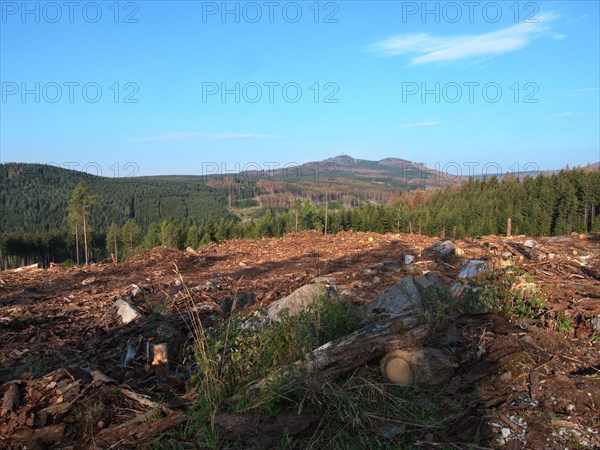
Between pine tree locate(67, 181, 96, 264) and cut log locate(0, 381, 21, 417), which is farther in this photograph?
pine tree locate(67, 181, 96, 264)

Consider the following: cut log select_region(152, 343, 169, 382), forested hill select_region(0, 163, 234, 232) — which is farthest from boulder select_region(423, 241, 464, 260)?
forested hill select_region(0, 163, 234, 232)

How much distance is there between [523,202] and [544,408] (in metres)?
76.5

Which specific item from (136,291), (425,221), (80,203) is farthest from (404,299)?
(425,221)

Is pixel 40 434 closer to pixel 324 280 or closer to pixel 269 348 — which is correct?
pixel 269 348

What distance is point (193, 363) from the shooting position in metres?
4.11

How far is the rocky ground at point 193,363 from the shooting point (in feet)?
10.1

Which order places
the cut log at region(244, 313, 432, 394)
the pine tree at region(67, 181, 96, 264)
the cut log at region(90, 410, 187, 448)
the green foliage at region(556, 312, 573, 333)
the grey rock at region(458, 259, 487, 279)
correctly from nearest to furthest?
1. the cut log at region(90, 410, 187, 448)
2. the cut log at region(244, 313, 432, 394)
3. the green foliage at region(556, 312, 573, 333)
4. the grey rock at region(458, 259, 487, 279)
5. the pine tree at region(67, 181, 96, 264)

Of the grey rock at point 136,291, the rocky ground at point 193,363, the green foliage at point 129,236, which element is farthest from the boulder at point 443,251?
the green foliage at point 129,236

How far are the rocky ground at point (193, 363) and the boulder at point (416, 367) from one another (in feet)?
0.48

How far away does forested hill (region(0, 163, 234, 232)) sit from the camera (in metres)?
123

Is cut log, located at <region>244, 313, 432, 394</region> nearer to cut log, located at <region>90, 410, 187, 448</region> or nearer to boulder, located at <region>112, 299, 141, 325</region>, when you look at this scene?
cut log, located at <region>90, 410, 187, 448</region>

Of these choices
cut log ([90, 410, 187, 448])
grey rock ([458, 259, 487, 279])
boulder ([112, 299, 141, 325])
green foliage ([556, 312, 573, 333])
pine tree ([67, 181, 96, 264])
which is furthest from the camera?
pine tree ([67, 181, 96, 264])

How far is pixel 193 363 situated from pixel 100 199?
149 metres

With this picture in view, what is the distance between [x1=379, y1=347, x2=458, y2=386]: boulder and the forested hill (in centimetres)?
11555
